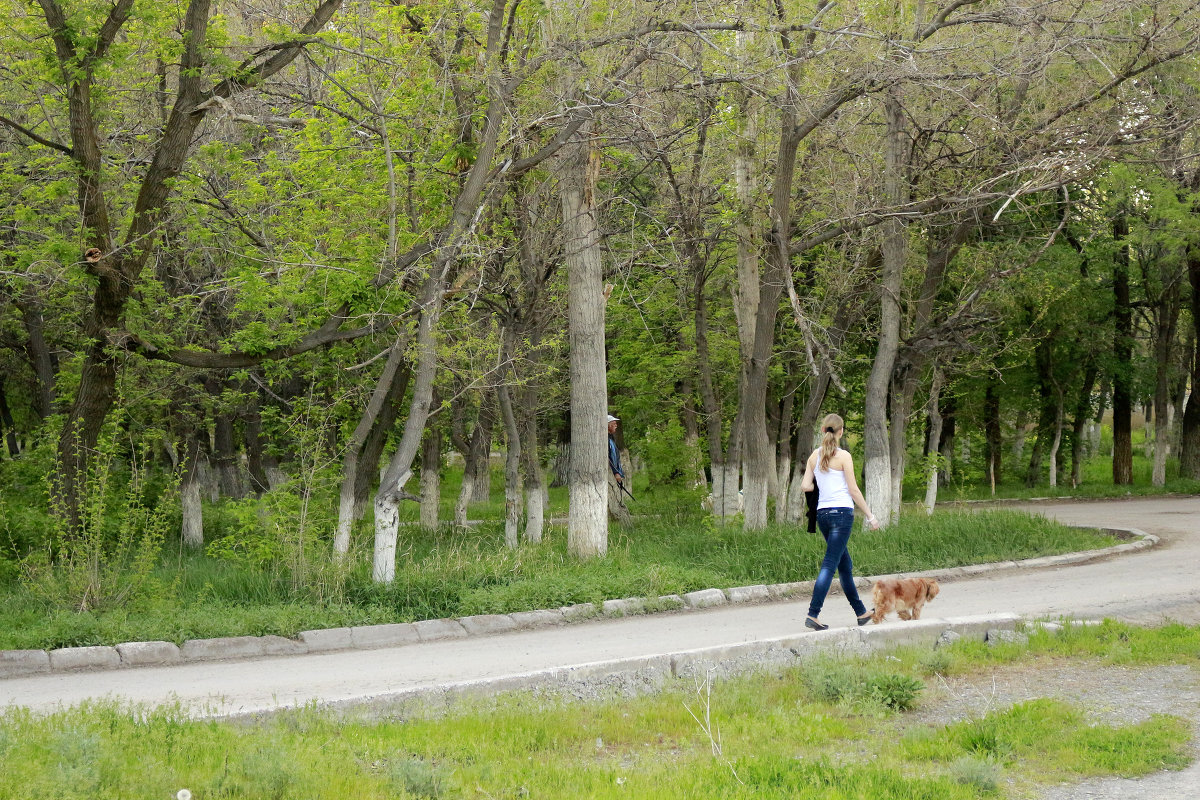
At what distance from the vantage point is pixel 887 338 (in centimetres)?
1591

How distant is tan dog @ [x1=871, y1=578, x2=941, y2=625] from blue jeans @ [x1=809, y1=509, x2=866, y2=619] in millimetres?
162

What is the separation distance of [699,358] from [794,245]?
407 cm

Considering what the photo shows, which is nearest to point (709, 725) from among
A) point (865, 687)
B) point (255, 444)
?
point (865, 687)

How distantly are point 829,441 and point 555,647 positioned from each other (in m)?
2.97

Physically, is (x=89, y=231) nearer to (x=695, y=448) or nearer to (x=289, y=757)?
(x=289, y=757)

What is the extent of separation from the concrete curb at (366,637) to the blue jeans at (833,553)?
0.56 metres

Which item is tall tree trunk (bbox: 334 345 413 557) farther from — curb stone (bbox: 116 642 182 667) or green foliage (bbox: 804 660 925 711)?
green foliage (bbox: 804 660 925 711)

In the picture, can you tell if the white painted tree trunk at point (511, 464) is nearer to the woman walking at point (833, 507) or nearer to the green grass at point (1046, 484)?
the woman walking at point (833, 507)

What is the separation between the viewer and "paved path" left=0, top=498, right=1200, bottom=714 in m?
7.34

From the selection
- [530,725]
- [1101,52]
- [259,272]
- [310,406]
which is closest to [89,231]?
[259,272]

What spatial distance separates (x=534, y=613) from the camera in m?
10.1

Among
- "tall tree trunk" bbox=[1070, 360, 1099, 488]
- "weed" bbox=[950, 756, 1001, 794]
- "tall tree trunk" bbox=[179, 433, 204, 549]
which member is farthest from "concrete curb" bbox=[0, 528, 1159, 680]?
"tall tree trunk" bbox=[1070, 360, 1099, 488]

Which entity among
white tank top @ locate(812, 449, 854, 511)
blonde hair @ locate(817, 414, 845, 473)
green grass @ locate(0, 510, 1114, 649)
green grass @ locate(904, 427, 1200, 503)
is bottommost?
green grass @ locate(0, 510, 1114, 649)

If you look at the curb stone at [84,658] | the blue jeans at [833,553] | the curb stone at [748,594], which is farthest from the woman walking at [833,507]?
the curb stone at [84,658]
